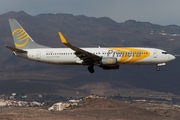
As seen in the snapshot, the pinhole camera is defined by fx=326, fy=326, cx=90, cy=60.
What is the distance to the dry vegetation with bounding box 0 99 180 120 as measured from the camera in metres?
170

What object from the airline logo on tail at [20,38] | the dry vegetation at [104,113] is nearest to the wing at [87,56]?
the airline logo on tail at [20,38]

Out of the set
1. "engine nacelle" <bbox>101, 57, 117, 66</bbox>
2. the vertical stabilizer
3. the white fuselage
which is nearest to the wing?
"engine nacelle" <bbox>101, 57, 117, 66</bbox>

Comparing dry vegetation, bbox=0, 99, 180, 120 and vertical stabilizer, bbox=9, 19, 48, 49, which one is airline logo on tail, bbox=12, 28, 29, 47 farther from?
dry vegetation, bbox=0, 99, 180, 120

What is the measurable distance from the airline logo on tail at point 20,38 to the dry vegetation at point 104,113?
96.7 meters

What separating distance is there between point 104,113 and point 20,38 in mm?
106411

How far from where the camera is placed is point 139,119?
6796 inches

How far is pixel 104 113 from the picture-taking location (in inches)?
6781

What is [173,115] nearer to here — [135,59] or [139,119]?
[139,119]

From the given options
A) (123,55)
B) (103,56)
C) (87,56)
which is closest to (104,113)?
(103,56)

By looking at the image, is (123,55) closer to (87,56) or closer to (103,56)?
(103,56)

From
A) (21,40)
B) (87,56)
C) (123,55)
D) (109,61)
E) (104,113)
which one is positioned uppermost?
(21,40)

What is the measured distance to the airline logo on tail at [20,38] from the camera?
73438mm

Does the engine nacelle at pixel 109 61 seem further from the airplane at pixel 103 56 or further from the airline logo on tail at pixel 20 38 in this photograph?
the airline logo on tail at pixel 20 38

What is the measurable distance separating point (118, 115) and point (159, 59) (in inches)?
4360
